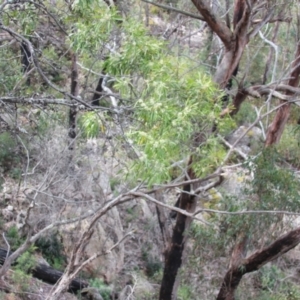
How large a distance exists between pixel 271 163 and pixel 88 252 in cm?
430

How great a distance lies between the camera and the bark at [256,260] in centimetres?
766

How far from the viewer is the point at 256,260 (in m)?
8.13

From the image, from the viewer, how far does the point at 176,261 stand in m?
8.86

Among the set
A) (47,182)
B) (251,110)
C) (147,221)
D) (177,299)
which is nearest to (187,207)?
(177,299)

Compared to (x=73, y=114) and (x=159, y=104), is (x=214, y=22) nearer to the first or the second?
(x=73, y=114)

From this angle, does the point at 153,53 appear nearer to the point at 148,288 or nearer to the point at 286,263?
the point at 148,288

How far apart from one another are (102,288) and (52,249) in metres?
1.28

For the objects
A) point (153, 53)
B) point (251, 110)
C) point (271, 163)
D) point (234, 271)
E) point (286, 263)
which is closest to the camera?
point (153, 53)

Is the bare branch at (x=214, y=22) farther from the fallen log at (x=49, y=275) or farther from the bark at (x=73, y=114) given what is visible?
the fallen log at (x=49, y=275)

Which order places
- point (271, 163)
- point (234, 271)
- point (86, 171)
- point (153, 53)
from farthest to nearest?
point (86, 171)
point (234, 271)
point (271, 163)
point (153, 53)

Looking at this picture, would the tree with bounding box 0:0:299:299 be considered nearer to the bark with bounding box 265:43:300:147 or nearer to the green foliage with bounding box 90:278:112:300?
the bark with bounding box 265:43:300:147

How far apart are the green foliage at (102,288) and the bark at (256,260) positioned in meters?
1.99

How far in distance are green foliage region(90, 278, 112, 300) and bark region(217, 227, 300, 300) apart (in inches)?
78.4

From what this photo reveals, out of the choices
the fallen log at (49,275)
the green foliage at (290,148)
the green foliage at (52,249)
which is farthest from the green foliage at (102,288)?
the green foliage at (290,148)
